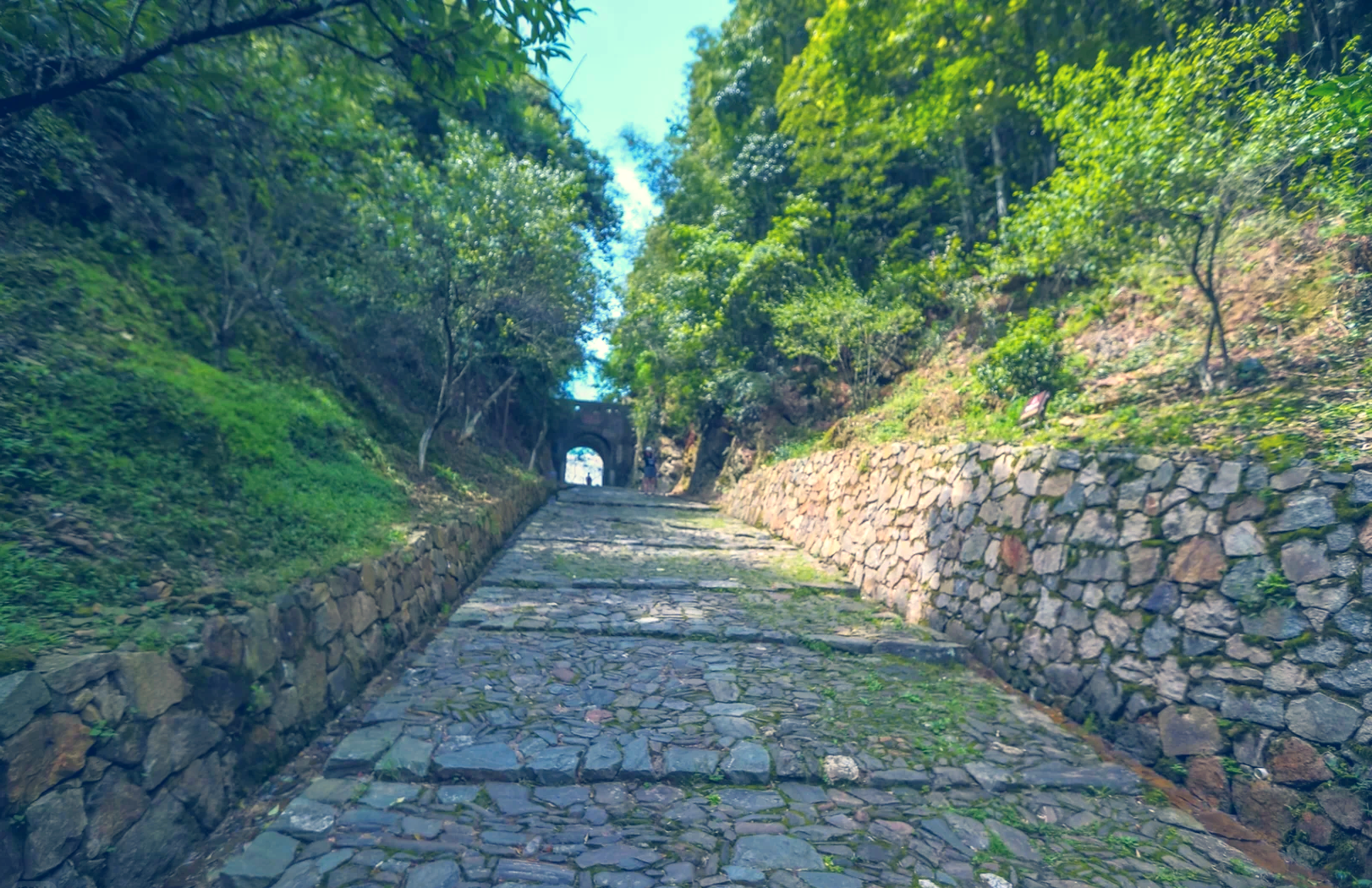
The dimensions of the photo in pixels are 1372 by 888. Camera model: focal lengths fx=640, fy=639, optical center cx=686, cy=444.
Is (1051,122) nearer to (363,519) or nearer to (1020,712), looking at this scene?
(1020,712)

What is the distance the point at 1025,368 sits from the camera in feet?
23.9

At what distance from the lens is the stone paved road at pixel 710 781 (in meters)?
2.89

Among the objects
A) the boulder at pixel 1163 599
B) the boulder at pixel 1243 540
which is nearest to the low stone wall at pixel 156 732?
the boulder at pixel 1163 599

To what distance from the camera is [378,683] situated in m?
4.84

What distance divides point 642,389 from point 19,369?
2252 cm

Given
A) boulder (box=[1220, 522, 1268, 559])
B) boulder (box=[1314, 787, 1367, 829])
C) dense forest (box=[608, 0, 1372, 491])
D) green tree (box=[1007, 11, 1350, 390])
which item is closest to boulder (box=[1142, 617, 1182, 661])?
boulder (box=[1220, 522, 1268, 559])

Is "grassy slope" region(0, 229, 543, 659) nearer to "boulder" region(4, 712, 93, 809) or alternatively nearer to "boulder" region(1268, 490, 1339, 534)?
"boulder" region(4, 712, 93, 809)

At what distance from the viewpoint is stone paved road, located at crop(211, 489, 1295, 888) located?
2.89 m

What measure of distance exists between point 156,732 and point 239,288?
256 inches

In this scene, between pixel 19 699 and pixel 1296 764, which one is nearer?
pixel 19 699

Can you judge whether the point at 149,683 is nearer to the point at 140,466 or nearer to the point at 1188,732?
the point at 140,466

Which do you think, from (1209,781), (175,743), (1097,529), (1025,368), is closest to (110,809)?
(175,743)

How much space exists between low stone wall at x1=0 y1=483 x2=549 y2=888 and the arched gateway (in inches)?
1140

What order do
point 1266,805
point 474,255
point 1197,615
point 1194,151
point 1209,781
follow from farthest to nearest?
point 474,255
point 1194,151
point 1197,615
point 1209,781
point 1266,805
